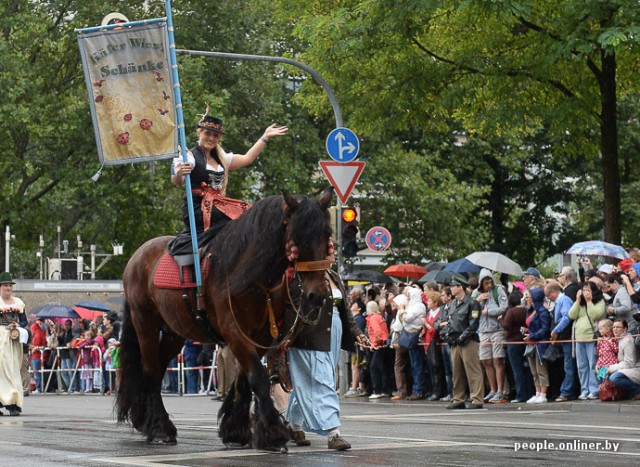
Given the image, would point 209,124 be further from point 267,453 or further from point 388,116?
point 388,116

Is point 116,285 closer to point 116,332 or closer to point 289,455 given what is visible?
point 116,332

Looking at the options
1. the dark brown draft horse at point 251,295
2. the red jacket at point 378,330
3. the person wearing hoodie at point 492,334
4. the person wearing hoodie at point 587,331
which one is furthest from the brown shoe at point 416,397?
the dark brown draft horse at point 251,295

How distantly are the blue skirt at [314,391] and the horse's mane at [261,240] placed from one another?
0.74 metres

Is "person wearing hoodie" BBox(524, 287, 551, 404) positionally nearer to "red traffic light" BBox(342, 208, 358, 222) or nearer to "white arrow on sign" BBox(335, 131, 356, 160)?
"red traffic light" BBox(342, 208, 358, 222)

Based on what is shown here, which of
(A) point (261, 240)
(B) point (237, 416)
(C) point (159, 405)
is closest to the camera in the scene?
(A) point (261, 240)

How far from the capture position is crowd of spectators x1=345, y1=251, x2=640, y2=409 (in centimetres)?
1919

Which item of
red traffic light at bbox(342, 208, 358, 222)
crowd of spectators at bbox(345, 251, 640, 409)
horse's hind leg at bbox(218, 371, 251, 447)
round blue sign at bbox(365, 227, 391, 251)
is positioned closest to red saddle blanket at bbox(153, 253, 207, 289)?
horse's hind leg at bbox(218, 371, 251, 447)

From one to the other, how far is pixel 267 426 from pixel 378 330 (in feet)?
46.6

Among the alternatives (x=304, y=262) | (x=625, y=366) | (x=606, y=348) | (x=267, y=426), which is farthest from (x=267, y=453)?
(x=606, y=348)

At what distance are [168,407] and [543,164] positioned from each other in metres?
30.3

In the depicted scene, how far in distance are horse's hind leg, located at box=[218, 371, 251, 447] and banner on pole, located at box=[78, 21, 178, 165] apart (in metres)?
2.24

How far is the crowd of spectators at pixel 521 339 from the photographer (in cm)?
1919

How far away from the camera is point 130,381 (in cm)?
1185

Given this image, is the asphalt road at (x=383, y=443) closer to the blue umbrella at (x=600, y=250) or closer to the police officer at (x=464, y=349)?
the police officer at (x=464, y=349)
